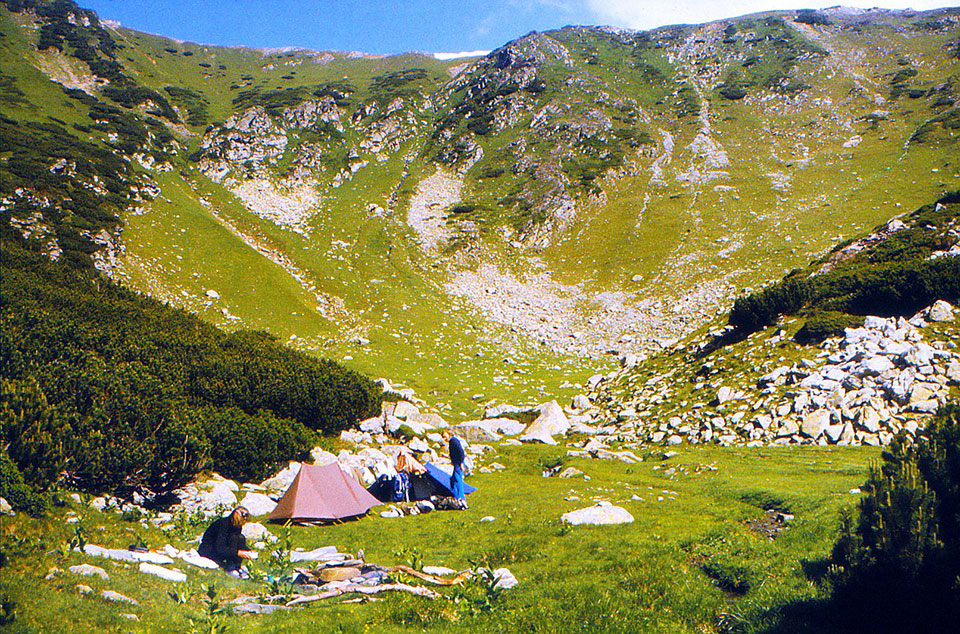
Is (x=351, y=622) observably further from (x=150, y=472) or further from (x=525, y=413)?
(x=525, y=413)

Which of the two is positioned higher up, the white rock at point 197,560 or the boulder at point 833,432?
the boulder at point 833,432

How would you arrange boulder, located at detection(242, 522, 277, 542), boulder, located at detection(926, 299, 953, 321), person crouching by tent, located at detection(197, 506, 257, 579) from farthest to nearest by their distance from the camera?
boulder, located at detection(926, 299, 953, 321), boulder, located at detection(242, 522, 277, 542), person crouching by tent, located at detection(197, 506, 257, 579)

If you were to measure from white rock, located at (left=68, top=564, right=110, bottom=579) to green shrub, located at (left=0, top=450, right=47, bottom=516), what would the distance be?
2.52m

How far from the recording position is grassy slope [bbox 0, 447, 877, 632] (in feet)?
24.1

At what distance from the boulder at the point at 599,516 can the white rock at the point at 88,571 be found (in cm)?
957

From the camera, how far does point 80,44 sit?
3999 inches

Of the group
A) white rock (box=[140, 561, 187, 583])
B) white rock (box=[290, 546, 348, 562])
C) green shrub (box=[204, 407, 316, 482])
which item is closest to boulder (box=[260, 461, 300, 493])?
green shrub (box=[204, 407, 316, 482])

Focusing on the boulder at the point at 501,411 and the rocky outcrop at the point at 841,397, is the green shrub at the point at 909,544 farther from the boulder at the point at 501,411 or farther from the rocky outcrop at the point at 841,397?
the boulder at the point at 501,411

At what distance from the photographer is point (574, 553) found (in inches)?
407

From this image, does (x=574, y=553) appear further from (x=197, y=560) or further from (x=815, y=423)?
(x=815, y=423)

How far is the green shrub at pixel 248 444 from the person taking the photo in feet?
55.0

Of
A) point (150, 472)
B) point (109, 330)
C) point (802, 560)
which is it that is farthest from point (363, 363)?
point (802, 560)

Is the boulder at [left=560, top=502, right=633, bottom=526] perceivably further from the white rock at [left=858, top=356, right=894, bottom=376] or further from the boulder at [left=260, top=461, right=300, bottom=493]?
the white rock at [left=858, top=356, right=894, bottom=376]

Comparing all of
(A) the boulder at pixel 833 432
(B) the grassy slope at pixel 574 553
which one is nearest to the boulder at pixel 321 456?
(B) the grassy slope at pixel 574 553
